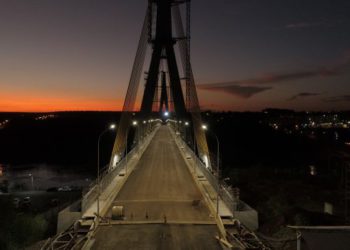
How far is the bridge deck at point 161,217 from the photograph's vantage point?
56.5ft

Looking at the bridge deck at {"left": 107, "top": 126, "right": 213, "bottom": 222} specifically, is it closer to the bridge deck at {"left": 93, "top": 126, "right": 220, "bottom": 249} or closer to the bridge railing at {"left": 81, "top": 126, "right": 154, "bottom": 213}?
the bridge deck at {"left": 93, "top": 126, "right": 220, "bottom": 249}

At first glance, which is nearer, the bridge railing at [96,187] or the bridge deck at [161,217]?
the bridge deck at [161,217]

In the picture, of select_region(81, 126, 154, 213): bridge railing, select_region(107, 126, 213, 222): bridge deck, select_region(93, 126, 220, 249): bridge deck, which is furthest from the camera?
select_region(81, 126, 154, 213): bridge railing

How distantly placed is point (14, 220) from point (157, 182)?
11277mm

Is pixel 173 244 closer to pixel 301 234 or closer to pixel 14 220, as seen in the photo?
pixel 301 234

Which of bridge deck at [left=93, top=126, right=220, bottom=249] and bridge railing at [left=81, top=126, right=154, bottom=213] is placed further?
bridge railing at [left=81, top=126, right=154, bottom=213]

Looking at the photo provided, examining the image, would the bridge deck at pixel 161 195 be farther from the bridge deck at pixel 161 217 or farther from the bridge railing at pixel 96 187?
the bridge railing at pixel 96 187

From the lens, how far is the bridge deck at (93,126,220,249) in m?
17.2

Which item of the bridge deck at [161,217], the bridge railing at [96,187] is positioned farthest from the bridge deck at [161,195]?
the bridge railing at [96,187]

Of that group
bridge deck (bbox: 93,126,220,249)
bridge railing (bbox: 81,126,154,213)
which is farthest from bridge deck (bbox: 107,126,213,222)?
bridge railing (bbox: 81,126,154,213)

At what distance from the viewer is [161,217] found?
21.4 metres

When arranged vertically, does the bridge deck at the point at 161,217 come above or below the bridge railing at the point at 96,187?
below

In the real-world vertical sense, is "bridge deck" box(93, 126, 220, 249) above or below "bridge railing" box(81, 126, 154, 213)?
below

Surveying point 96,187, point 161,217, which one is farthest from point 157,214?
point 96,187
